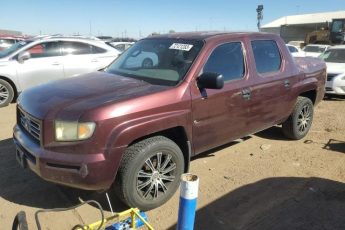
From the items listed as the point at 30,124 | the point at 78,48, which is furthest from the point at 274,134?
the point at 78,48

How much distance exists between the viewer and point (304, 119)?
20.1 feet

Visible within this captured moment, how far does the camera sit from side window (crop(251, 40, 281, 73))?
194 inches

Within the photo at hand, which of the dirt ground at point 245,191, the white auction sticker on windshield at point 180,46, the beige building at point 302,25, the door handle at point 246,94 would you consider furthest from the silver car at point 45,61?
the beige building at point 302,25

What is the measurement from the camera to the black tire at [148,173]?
3.49 meters

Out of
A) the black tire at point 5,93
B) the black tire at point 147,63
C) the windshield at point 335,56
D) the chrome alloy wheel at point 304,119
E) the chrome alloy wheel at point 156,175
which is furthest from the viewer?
the windshield at point 335,56

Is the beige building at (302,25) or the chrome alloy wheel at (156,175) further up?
the beige building at (302,25)

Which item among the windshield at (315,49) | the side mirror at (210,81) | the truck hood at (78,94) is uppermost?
the windshield at (315,49)

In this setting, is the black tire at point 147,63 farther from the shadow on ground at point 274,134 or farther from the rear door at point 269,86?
the shadow on ground at point 274,134

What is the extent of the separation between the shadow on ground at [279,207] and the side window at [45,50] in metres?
6.62

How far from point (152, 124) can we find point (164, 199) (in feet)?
2.84

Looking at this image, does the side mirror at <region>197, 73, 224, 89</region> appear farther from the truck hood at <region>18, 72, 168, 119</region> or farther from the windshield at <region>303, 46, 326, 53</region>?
the windshield at <region>303, 46, 326, 53</region>

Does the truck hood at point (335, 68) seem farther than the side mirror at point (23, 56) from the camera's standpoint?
Yes

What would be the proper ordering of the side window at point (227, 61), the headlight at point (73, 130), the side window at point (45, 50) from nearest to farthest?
1. the headlight at point (73, 130)
2. the side window at point (227, 61)
3. the side window at point (45, 50)

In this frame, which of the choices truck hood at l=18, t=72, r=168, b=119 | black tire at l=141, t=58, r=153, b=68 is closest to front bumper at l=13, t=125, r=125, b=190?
truck hood at l=18, t=72, r=168, b=119
